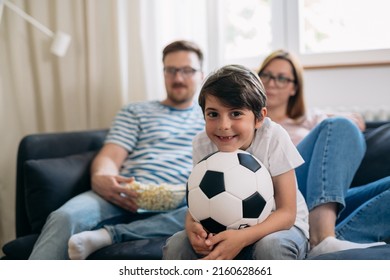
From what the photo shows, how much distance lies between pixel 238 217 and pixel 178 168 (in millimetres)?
658

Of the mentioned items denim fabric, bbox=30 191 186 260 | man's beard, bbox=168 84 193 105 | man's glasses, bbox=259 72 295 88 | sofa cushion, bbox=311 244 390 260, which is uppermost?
man's glasses, bbox=259 72 295 88

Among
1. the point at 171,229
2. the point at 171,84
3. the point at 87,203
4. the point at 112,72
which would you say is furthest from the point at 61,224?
the point at 112,72

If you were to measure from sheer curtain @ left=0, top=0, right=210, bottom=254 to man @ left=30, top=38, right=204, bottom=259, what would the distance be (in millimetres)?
377

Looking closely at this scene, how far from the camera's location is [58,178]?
4.79 feet

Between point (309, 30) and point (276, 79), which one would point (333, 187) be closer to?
point (276, 79)

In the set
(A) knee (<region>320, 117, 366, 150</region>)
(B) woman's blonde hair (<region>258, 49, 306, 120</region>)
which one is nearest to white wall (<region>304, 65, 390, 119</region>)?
(B) woman's blonde hair (<region>258, 49, 306, 120</region>)

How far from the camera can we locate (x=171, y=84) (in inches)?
65.0

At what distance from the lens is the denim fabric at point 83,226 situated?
A: 1.27 metres

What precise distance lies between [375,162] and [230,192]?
2.56 feet

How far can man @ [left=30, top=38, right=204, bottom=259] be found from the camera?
4.28ft

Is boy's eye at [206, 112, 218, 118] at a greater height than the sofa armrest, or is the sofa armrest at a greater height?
boy's eye at [206, 112, 218, 118]

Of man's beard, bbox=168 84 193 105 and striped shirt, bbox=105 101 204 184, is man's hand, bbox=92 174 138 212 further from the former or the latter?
man's beard, bbox=168 84 193 105

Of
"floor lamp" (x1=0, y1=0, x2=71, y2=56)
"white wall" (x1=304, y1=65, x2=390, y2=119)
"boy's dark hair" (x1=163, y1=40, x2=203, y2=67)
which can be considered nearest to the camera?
"boy's dark hair" (x1=163, y1=40, x2=203, y2=67)

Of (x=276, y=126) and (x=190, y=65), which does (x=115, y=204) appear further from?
(x=276, y=126)
